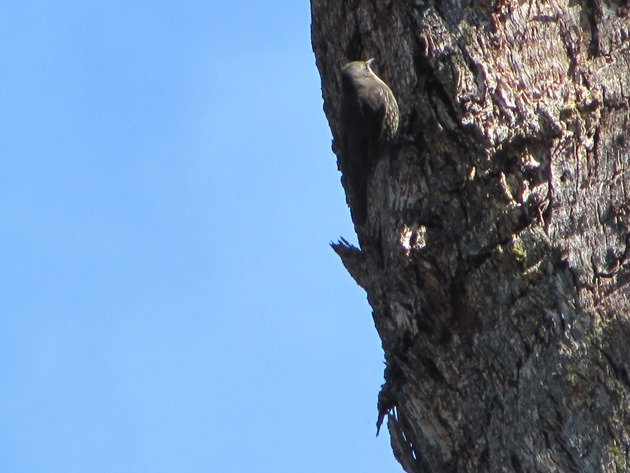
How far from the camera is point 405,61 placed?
519 centimetres

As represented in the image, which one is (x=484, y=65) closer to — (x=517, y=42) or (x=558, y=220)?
A: (x=517, y=42)

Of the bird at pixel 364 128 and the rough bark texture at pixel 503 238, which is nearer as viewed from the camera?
the rough bark texture at pixel 503 238

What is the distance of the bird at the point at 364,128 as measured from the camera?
17.3 ft

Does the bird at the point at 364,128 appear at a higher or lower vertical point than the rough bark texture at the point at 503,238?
higher

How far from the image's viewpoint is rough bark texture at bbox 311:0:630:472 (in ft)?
13.4

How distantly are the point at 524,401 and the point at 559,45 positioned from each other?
1.62 metres

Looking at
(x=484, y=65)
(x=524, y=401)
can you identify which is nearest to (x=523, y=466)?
(x=524, y=401)

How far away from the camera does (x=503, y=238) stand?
14.7ft

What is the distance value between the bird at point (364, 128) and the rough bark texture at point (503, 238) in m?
0.09

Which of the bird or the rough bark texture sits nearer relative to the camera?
the rough bark texture

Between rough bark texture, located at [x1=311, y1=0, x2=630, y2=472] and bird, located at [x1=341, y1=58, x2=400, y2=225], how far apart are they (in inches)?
3.6

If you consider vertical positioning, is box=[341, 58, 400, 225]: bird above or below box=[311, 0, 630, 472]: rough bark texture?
above

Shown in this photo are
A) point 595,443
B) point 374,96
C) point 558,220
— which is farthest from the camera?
point 374,96

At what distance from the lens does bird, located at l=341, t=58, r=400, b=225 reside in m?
5.27
